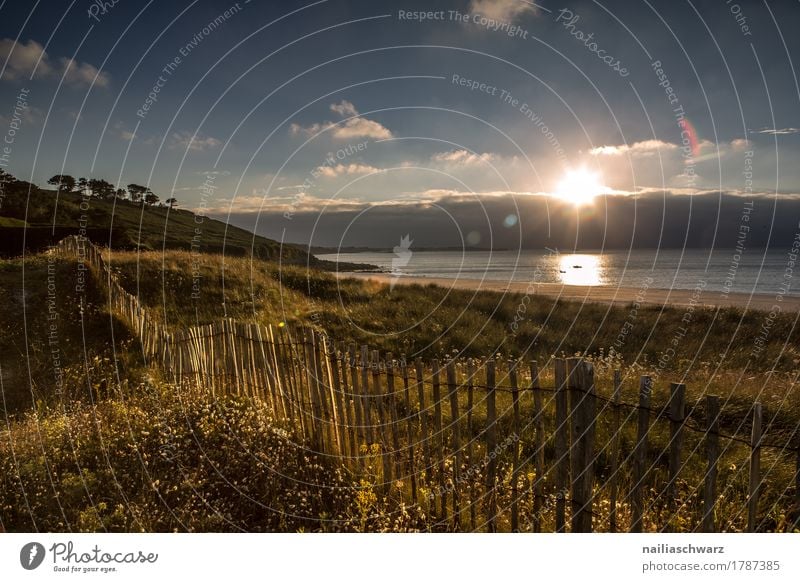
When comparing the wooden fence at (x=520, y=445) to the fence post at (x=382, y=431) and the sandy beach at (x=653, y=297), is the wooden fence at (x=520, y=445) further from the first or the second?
the sandy beach at (x=653, y=297)

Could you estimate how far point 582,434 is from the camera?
156 inches

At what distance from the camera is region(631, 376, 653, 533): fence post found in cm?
359

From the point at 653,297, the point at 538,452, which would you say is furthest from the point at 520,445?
the point at 653,297

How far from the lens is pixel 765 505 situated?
5449 mm

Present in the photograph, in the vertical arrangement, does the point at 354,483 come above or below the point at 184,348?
below

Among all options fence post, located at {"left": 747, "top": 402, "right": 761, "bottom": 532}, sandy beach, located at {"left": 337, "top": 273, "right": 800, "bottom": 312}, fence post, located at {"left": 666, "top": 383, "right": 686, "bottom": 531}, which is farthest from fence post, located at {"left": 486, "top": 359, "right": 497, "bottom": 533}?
sandy beach, located at {"left": 337, "top": 273, "right": 800, "bottom": 312}

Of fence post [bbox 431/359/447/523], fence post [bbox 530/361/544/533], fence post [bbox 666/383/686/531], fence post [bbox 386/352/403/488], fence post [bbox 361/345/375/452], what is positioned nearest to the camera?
fence post [bbox 666/383/686/531]

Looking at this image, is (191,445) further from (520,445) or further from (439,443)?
(520,445)

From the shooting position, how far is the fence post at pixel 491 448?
15.1 feet

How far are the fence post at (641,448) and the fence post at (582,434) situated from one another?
31cm

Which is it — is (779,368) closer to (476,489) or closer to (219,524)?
(476,489)

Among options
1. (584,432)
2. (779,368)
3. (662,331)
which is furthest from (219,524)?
(662,331)

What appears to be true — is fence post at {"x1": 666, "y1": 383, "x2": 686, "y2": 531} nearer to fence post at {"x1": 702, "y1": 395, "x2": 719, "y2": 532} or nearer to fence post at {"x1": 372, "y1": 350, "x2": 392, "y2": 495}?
fence post at {"x1": 702, "y1": 395, "x2": 719, "y2": 532}
